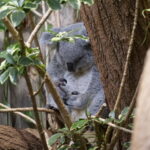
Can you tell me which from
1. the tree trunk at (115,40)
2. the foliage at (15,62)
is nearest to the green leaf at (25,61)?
the foliage at (15,62)

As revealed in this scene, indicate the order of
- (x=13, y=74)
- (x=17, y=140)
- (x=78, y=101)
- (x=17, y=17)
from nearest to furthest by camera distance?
(x=17, y=17) < (x=13, y=74) < (x=17, y=140) < (x=78, y=101)

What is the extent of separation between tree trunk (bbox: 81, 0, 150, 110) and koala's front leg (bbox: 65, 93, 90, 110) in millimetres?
781

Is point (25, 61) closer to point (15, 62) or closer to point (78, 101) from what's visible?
point (15, 62)

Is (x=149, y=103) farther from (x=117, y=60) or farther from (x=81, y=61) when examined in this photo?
(x=81, y=61)

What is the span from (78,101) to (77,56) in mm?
285

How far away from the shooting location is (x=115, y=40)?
1.17 m

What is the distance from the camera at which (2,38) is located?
263 cm

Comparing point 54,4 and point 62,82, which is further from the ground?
point 54,4

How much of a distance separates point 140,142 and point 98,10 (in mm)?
974

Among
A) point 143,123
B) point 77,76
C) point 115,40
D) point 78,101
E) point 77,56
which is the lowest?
point 78,101

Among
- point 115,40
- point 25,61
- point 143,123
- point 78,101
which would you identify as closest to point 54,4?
point 25,61

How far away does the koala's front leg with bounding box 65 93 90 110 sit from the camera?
2035 mm

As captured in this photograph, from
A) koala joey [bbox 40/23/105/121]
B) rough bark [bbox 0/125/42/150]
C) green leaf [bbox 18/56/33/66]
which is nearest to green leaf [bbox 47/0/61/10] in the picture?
green leaf [bbox 18/56/33/66]

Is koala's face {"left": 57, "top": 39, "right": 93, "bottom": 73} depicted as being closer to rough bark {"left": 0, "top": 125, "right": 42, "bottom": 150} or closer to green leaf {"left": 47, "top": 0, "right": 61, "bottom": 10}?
rough bark {"left": 0, "top": 125, "right": 42, "bottom": 150}
